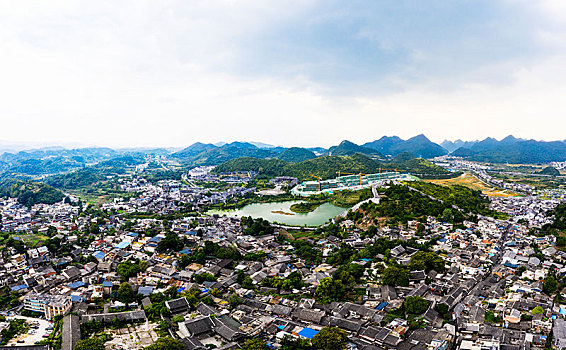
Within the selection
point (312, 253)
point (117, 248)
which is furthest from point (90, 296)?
point (312, 253)

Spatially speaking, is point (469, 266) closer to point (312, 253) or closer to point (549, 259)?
point (549, 259)

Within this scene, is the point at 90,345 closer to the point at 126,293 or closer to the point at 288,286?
the point at 126,293

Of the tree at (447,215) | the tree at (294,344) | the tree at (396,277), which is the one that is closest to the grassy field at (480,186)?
the tree at (447,215)

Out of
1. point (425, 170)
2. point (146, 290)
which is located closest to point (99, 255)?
point (146, 290)

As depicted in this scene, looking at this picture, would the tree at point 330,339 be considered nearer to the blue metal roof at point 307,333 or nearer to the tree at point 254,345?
the blue metal roof at point 307,333

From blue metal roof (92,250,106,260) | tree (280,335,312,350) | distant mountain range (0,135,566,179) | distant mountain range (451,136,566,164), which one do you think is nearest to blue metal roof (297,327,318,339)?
tree (280,335,312,350)

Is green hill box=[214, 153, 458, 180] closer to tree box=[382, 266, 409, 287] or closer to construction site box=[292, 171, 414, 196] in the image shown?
construction site box=[292, 171, 414, 196]
